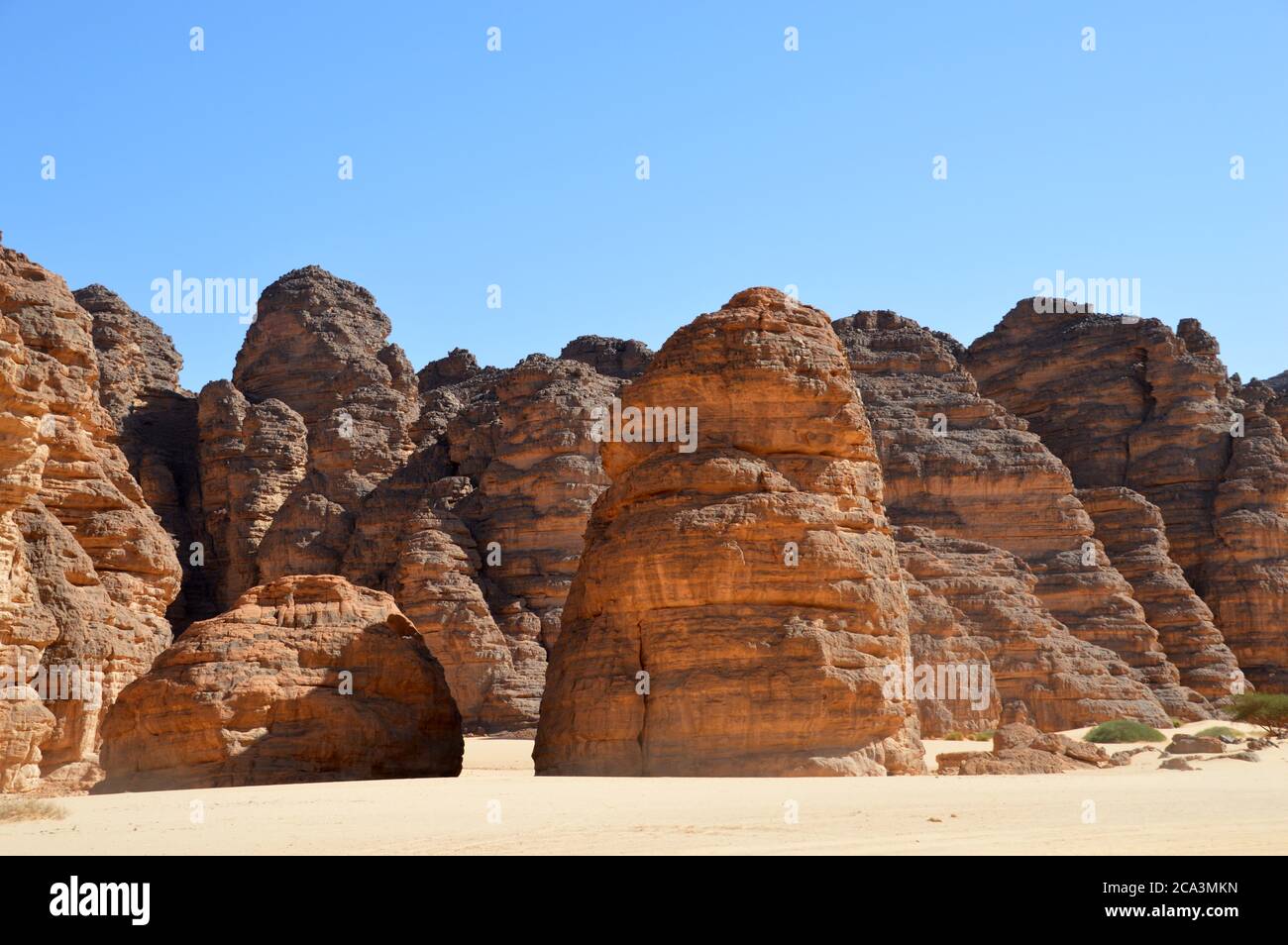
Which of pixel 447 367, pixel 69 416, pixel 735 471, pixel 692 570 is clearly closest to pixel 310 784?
pixel 692 570

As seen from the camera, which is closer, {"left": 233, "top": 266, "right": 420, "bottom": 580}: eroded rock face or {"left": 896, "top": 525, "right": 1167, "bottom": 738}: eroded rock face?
{"left": 896, "top": 525, "right": 1167, "bottom": 738}: eroded rock face

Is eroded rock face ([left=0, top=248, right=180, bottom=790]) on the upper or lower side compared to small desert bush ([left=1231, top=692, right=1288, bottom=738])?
upper

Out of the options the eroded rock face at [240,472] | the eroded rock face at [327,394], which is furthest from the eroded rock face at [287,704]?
the eroded rock face at [240,472]

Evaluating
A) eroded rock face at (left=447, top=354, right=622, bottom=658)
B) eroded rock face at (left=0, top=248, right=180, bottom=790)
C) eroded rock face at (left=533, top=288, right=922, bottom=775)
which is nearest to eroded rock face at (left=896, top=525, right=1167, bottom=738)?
eroded rock face at (left=447, top=354, right=622, bottom=658)

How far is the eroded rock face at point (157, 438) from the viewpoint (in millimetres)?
61156

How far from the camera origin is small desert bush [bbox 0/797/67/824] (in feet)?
49.0

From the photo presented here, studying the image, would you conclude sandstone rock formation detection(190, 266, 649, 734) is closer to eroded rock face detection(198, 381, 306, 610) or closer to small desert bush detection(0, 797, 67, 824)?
eroded rock face detection(198, 381, 306, 610)

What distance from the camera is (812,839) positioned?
12.1m

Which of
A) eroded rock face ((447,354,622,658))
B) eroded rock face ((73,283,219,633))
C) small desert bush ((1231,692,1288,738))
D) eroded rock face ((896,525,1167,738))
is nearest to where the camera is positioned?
small desert bush ((1231,692,1288,738))

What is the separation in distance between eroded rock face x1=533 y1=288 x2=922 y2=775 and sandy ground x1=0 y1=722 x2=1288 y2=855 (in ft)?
5.31

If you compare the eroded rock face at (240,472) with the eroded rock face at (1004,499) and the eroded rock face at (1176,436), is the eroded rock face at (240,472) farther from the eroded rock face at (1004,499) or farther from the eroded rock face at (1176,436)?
the eroded rock face at (1176,436)

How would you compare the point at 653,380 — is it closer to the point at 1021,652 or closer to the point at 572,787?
the point at 572,787

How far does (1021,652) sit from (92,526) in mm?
28164

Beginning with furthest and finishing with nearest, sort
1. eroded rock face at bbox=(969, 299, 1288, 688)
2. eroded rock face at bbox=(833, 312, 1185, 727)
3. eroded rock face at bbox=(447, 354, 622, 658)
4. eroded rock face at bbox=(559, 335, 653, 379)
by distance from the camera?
eroded rock face at bbox=(559, 335, 653, 379) < eroded rock face at bbox=(969, 299, 1288, 688) < eroded rock face at bbox=(833, 312, 1185, 727) < eroded rock face at bbox=(447, 354, 622, 658)
